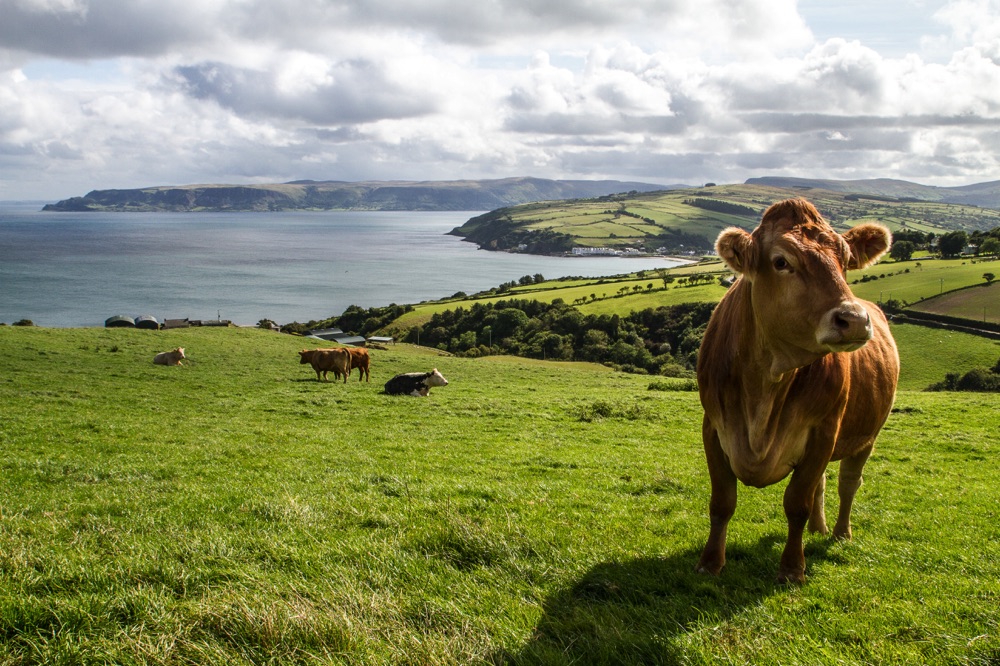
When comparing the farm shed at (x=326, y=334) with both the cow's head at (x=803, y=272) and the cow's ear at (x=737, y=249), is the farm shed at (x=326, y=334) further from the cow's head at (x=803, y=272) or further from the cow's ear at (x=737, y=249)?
the cow's head at (x=803, y=272)

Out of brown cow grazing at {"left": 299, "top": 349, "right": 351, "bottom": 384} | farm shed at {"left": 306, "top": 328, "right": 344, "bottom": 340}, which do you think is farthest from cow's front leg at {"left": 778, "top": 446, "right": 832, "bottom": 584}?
farm shed at {"left": 306, "top": 328, "right": 344, "bottom": 340}

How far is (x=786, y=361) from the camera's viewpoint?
475 centimetres

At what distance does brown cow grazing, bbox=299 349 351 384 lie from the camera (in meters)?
28.2

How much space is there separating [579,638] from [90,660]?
2826mm

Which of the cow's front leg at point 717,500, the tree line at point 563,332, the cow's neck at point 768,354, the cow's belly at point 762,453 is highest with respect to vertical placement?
the cow's neck at point 768,354

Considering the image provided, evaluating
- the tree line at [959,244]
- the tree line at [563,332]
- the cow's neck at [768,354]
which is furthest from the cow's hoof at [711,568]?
the tree line at [959,244]

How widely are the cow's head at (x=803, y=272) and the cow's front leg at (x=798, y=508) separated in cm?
129

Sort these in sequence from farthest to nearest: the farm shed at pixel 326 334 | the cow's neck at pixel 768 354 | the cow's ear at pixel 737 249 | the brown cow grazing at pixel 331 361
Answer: the farm shed at pixel 326 334, the brown cow grazing at pixel 331 361, the cow's ear at pixel 737 249, the cow's neck at pixel 768 354

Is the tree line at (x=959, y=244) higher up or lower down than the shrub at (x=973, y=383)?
higher up

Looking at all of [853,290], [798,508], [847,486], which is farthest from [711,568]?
[853,290]

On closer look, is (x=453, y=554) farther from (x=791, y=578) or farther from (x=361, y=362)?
(x=361, y=362)

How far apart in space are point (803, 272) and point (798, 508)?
85.7 inches

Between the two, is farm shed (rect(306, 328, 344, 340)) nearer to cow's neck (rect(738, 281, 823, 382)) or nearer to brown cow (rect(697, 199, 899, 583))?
brown cow (rect(697, 199, 899, 583))

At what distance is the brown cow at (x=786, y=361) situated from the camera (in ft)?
14.4
